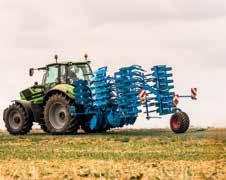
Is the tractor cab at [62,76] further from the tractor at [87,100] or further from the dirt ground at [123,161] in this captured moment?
the dirt ground at [123,161]

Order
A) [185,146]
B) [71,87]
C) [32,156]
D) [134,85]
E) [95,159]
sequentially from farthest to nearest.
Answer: [71,87]
[134,85]
[185,146]
[32,156]
[95,159]

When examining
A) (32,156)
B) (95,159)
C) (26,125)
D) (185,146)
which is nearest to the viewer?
(95,159)

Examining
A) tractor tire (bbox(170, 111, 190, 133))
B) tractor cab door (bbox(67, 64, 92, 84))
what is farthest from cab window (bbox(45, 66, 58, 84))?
tractor tire (bbox(170, 111, 190, 133))

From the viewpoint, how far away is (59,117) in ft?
86.2

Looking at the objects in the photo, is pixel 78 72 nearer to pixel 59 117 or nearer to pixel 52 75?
pixel 52 75

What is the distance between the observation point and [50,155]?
14930 millimetres

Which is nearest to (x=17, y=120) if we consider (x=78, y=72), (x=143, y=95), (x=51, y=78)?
(x=51, y=78)

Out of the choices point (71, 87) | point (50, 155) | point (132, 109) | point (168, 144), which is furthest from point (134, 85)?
point (50, 155)

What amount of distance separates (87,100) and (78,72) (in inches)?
66.7

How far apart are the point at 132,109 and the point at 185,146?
6.91m

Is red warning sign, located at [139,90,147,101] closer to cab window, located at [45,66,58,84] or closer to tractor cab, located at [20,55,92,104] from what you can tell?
tractor cab, located at [20,55,92,104]

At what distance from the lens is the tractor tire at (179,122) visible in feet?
77.0

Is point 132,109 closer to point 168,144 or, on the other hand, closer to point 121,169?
point 168,144

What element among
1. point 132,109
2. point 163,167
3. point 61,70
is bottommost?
point 163,167
